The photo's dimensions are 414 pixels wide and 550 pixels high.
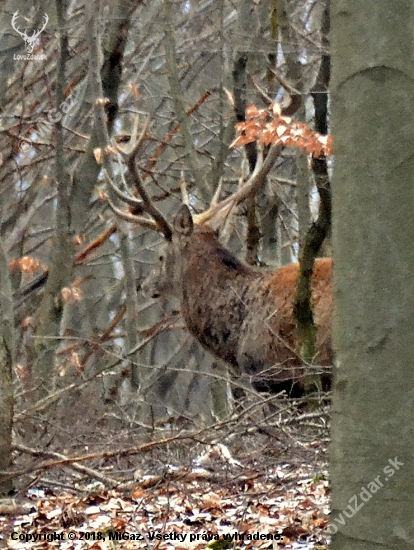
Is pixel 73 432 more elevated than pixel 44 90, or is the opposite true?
pixel 44 90

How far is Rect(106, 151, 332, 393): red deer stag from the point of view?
838 cm

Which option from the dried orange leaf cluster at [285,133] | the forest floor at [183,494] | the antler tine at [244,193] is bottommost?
the forest floor at [183,494]

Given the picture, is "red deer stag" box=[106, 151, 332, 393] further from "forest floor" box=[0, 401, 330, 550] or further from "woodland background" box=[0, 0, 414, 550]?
"forest floor" box=[0, 401, 330, 550]

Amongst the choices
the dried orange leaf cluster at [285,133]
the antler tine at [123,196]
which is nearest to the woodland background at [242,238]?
the dried orange leaf cluster at [285,133]

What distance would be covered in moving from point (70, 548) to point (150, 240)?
51.5 ft

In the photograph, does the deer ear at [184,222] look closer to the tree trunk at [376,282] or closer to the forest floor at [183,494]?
the forest floor at [183,494]

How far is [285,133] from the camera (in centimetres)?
726

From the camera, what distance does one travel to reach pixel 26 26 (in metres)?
11.7

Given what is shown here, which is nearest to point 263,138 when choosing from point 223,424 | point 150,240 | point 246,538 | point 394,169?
point 223,424

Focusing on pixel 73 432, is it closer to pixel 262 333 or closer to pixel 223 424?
pixel 223 424

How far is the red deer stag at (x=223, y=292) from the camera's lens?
27.5ft

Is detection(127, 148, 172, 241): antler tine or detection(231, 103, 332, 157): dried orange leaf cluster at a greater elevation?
detection(231, 103, 332, 157): dried orange leaf cluster

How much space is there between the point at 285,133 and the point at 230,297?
2276 millimetres

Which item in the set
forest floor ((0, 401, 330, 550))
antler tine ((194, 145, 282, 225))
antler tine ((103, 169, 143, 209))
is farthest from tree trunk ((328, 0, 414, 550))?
antler tine ((103, 169, 143, 209))
